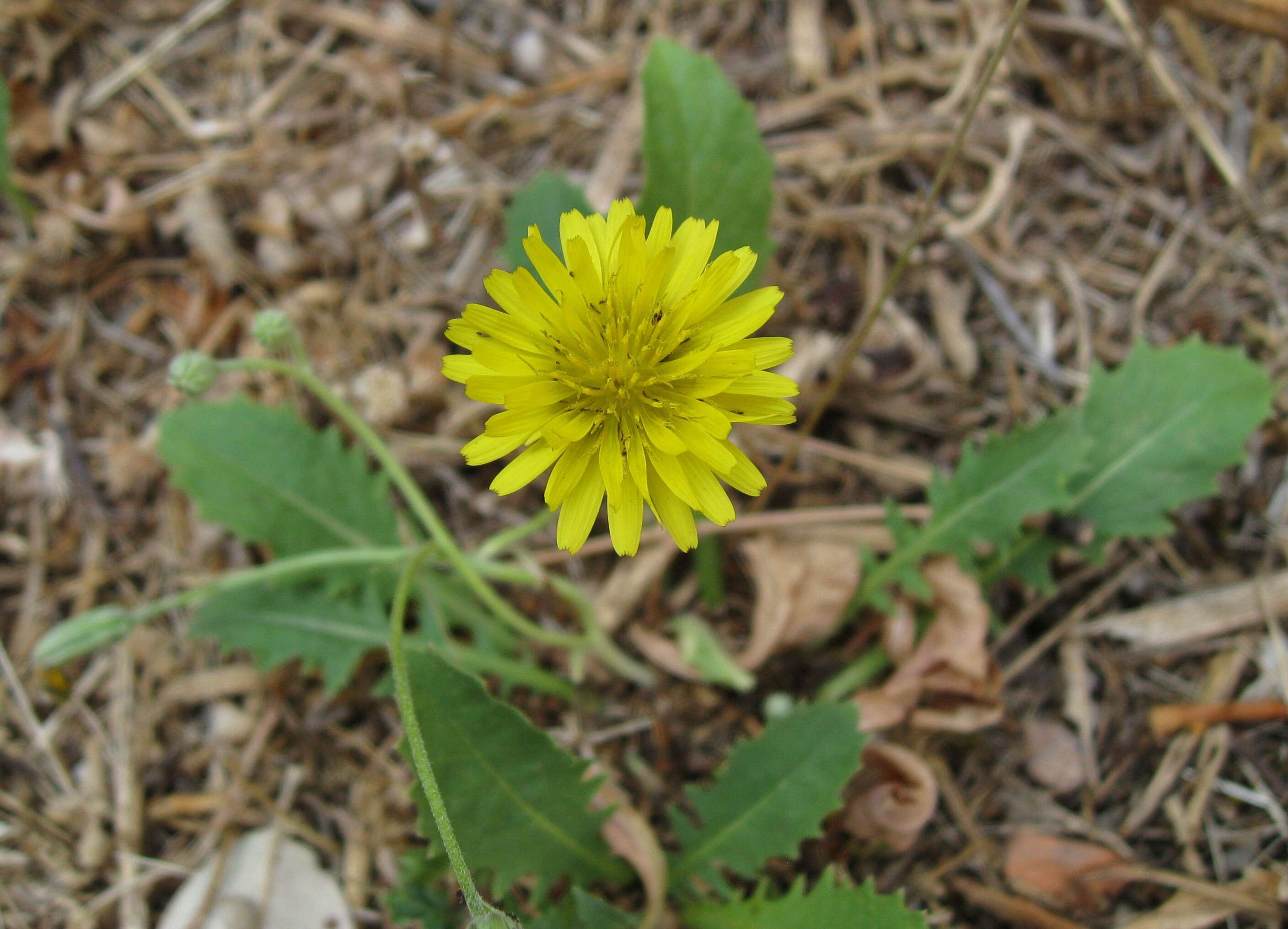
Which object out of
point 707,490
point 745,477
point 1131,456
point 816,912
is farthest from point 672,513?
point 1131,456

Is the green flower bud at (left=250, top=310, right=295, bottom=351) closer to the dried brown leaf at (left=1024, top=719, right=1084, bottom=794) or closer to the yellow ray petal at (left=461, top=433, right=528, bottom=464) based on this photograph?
the yellow ray petal at (left=461, top=433, right=528, bottom=464)

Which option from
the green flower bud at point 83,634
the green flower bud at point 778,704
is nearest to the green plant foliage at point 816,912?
the green flower bud at point 778,704

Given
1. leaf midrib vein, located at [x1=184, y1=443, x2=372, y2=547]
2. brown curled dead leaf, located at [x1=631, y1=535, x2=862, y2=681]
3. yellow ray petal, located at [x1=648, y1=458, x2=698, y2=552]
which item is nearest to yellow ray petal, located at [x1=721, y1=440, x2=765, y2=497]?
yellow ray petal, located at [x1=648, y1=458, x2=698, y2=552]

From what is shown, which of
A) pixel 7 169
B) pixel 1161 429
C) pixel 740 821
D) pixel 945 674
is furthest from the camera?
pixel 7 169

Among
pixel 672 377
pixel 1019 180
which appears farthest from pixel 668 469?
pixel 1019 180

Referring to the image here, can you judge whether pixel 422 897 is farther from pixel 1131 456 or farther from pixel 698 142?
pixel 1131 456

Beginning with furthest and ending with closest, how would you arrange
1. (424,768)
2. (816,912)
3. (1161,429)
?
(1161,429)
(816,912)
(424,768)
